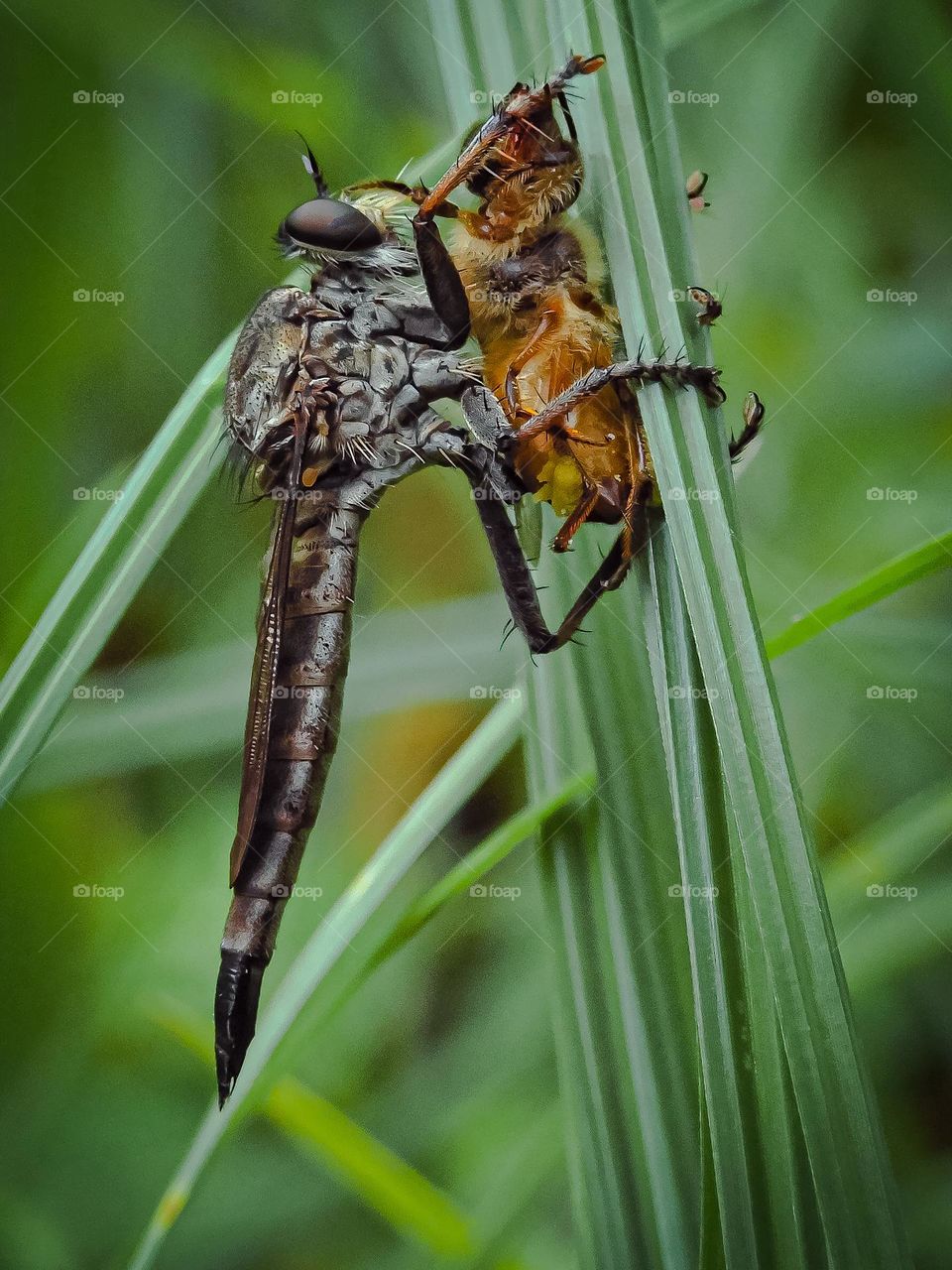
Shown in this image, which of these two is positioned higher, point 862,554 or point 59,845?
point 862,554

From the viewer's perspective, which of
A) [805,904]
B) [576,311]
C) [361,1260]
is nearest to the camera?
[805,904]

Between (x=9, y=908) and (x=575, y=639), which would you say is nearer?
(x=575, y=639)

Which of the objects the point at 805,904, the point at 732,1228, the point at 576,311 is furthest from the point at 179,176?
the point at 732,1228

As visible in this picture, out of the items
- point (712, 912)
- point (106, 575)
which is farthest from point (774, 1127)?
point (106, 575)

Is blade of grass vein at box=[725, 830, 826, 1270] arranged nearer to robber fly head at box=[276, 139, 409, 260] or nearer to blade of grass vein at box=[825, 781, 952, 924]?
blade of grass vein at box=[825, 781, 952, 924]

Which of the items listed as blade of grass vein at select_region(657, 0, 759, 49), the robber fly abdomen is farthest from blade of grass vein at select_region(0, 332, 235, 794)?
blade of grass vein at select_region(657, 0, 759, 49)

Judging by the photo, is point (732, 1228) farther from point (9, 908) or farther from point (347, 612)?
point (9, 908)
